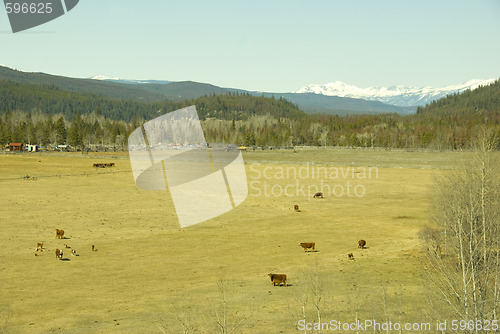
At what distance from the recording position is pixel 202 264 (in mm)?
31516

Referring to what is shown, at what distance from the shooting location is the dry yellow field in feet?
69.3

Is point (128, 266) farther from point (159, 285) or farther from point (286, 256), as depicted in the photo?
point (286, 256)

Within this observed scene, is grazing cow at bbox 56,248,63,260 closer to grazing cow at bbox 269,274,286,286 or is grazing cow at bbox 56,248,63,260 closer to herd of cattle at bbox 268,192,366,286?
herd of cattle at bbox 268,192,366,286

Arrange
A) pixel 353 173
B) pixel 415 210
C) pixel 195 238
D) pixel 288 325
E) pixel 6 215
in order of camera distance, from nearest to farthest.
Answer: pixel 288 325 → pixel 195 238 → pixel 6 215 → pixel 415 210 → pixel 353 173

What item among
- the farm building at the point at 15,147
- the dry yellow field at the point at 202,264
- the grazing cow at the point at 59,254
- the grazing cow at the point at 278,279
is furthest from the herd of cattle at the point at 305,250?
the farm building at the point at 15,147

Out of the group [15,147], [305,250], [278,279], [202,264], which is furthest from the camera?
[15,147]

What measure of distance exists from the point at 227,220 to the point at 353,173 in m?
55.5

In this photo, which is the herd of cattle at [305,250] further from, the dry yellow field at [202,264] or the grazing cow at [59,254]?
the grazing cow at [59,254]

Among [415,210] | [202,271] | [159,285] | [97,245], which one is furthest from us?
[415,210]

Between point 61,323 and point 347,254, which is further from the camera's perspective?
point 347,254

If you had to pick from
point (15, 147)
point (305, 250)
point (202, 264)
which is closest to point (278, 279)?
point (202, 264)

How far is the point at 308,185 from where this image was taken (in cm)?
7875

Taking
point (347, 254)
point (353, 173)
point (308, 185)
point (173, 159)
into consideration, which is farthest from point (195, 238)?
point (173, 159)

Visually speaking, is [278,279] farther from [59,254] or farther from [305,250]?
[59,254]
